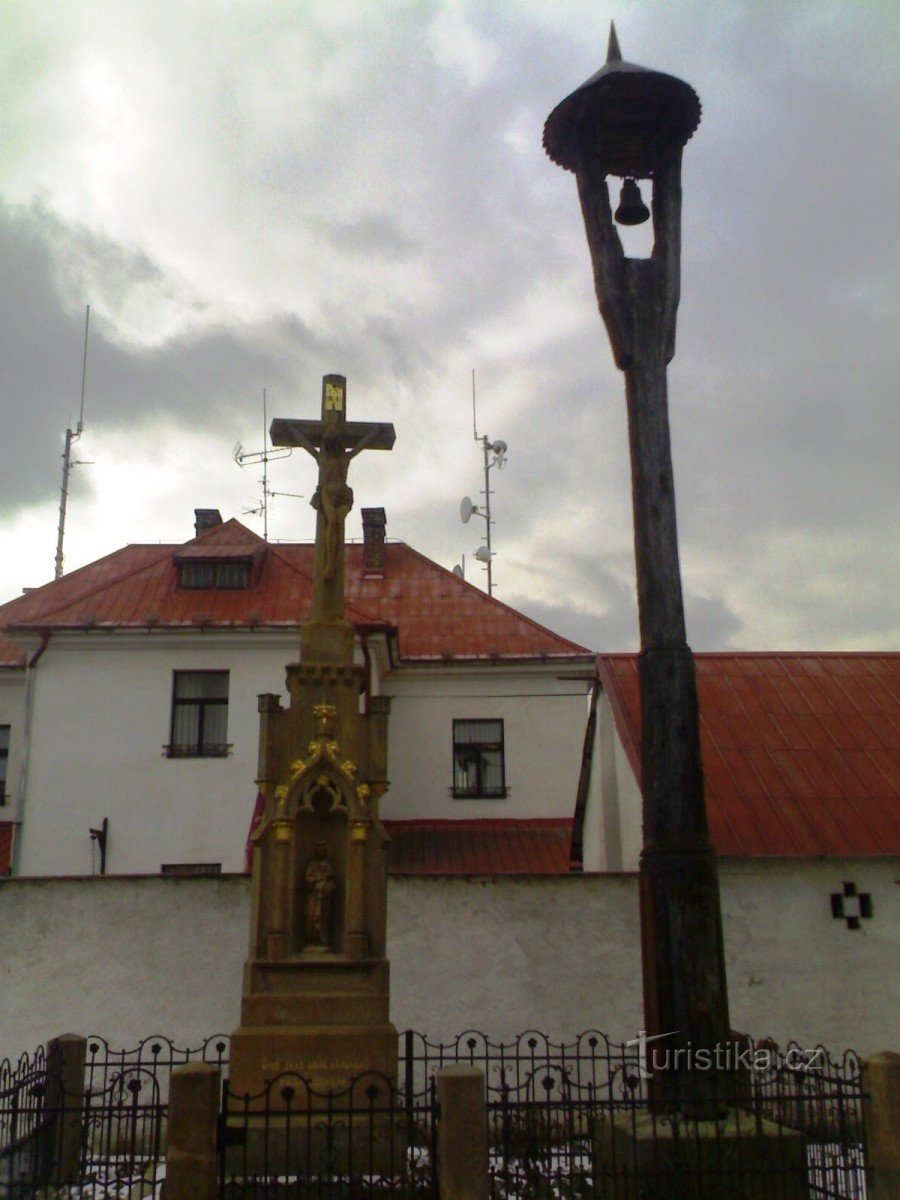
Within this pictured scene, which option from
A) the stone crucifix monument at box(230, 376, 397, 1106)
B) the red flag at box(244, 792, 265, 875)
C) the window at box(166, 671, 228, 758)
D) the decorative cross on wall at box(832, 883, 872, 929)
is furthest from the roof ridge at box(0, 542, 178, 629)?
the decorative cross on wall at box(832, 883, 872, 929)

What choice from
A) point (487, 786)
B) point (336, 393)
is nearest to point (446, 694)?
point (487, 786)

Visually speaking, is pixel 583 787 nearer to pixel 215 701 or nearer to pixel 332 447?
pixel 215 701

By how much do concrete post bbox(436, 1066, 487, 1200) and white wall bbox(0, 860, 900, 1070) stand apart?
5.77 m

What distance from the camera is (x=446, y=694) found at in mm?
21500

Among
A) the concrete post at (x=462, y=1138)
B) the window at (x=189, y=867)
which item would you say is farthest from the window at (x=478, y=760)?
the concrete post at (x=462, y=1138)

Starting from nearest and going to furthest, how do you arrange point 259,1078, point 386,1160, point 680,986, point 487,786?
point 680,986
point 386,1160
point 259,1078
point 487,786

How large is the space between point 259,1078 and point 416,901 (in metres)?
4.07

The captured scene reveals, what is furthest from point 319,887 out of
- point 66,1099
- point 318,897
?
point 66,1099

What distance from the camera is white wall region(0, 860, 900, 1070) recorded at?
11883mm

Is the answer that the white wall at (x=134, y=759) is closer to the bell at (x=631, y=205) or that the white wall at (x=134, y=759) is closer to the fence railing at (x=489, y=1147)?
the fence railing at (x=489, y=1147)

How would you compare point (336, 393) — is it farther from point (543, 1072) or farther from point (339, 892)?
point (543, 1072)

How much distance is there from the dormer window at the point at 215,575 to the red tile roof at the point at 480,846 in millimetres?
5478

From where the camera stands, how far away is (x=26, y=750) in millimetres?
18422

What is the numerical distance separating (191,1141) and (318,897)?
282cm
